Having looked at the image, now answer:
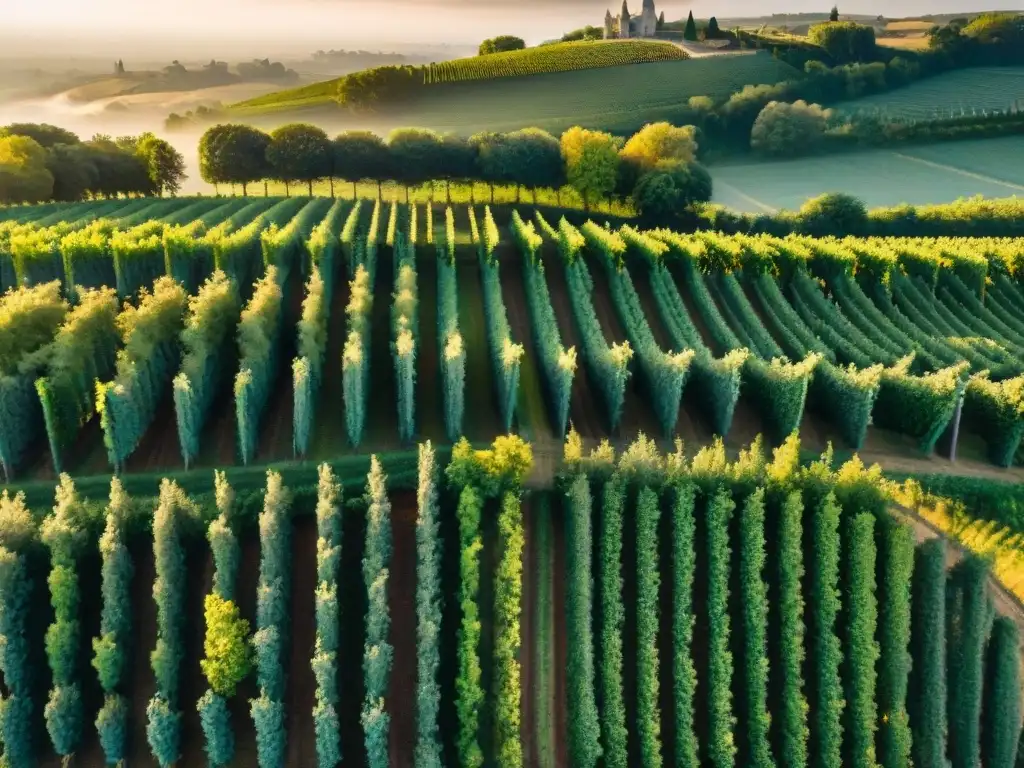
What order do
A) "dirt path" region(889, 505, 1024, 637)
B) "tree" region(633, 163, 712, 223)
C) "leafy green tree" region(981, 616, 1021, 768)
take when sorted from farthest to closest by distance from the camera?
"tree" region(633, 163, 712, 223) < "dirt path" region(889, 505, 1024, 637) < "leafy green tree" region(981, 616, 1021, 768)

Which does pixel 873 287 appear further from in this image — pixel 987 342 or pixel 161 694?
pixel 161 694

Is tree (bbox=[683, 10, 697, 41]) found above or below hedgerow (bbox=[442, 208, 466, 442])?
above

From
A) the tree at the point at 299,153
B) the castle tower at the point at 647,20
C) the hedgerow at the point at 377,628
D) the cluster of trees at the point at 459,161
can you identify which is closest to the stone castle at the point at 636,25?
the castle tower at the point at 647,20

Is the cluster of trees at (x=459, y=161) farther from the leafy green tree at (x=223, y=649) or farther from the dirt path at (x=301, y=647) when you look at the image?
the leafy green tree at (x=223, y=649)

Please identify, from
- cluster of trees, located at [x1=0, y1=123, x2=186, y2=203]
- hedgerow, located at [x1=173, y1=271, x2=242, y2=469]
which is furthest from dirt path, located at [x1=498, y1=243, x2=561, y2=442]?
cluster of trees, located at [x1=0, y1=123, x2=186, y2=203]

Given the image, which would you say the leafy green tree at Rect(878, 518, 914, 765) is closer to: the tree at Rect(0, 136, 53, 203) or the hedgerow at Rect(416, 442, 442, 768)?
the hedgerow at Rect(416, 442, 442, 768)

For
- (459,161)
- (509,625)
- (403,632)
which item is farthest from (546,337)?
(459,161)

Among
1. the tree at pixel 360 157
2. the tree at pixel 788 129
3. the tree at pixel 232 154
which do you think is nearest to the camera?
the tree at pixel 232 154
